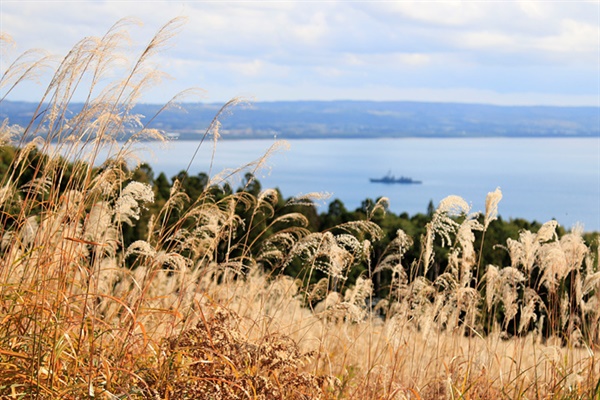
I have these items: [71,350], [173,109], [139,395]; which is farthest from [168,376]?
[173,109]

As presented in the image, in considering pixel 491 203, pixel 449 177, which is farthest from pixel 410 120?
pixel 491 203

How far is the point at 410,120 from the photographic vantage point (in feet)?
346

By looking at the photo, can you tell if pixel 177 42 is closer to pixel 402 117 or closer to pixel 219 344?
pixel 219 344

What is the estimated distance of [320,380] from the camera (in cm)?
287

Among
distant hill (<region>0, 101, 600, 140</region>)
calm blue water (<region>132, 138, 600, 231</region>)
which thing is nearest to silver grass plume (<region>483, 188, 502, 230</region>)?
calm blue water (<region>132, 138, 600, 231</region>)

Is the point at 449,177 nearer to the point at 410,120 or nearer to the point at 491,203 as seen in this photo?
the point at 410,120

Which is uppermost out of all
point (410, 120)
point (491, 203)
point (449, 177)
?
point (410, 120)

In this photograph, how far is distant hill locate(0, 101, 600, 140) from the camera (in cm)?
8027

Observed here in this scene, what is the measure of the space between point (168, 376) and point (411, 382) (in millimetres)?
1658

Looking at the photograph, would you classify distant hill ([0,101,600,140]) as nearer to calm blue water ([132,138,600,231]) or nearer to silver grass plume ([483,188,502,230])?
calm blue water ([132,138,600,231])

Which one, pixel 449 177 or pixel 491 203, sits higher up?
pixel 491 203

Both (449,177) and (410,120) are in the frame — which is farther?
(410,120)

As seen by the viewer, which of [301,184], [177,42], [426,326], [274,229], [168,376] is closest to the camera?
[168,376]

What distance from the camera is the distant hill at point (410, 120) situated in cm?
8027
